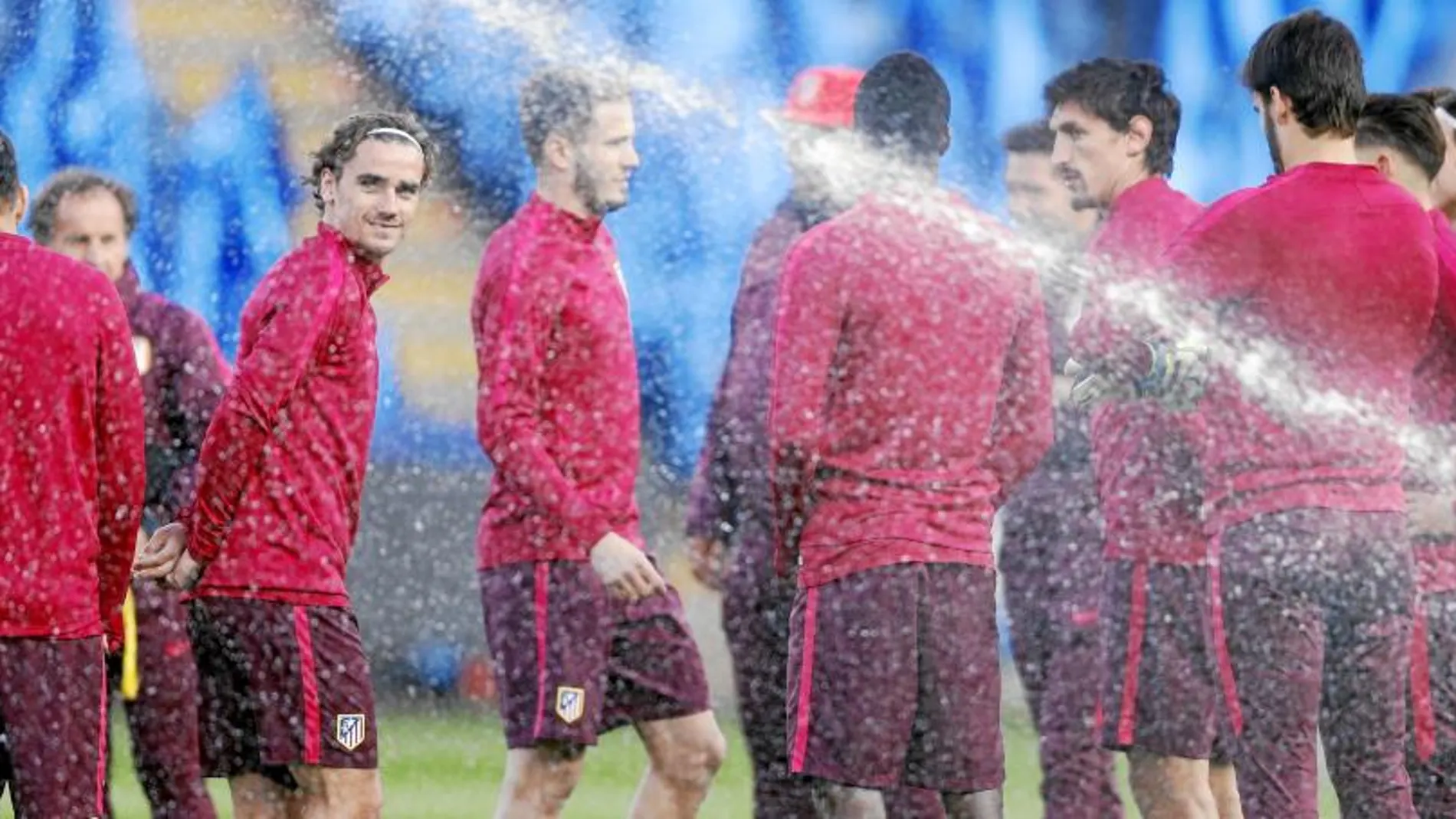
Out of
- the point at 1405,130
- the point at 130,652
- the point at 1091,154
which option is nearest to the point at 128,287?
the point at 130,652

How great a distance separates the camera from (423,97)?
992 cm

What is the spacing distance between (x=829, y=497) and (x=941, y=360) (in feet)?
0.95

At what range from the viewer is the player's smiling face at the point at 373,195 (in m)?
5.40

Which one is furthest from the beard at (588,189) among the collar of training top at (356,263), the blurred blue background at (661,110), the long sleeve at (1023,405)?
the blurred blue background at (661,110)

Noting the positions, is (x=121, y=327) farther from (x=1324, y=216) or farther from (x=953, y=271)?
(x=1324, y=216)

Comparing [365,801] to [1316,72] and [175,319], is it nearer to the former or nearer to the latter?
[175,319]

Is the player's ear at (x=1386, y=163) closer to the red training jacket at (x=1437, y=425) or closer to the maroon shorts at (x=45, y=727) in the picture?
the red training jacket at (x=1437, y=425)

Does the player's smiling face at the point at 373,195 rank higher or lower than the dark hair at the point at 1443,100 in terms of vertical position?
lower

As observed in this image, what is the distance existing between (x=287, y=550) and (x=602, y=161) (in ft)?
3.25

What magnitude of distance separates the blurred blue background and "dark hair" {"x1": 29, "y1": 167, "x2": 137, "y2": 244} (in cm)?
268

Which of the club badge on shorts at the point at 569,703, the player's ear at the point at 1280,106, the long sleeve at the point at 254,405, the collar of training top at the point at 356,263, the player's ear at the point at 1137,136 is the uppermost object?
the player's ear at the point at 1137,136

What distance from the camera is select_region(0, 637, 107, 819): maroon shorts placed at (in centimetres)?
494

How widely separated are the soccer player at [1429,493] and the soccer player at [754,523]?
1052 millimetres

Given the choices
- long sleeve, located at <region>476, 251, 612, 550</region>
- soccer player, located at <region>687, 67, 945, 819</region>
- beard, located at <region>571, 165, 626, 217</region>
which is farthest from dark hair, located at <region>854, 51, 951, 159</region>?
long sleeve, located at <region>476, 251, 612, 550</region>
